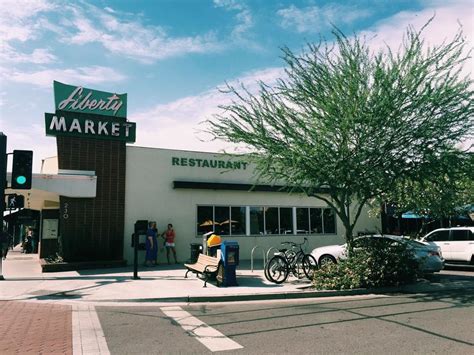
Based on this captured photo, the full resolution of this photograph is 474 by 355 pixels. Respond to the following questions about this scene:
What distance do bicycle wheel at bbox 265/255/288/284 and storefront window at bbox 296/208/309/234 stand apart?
A: 8.90 metres

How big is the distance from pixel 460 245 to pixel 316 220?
7475mm

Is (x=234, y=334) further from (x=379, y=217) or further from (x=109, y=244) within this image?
(x=379, y=217)

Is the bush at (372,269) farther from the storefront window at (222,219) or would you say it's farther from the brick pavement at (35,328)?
the storefront window at (222,219)

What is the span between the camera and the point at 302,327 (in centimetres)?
760

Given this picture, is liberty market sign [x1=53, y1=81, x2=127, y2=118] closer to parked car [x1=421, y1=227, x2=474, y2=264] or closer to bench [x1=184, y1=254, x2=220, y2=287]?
bench [x1=184, y1=254, x2=220, y2=287]

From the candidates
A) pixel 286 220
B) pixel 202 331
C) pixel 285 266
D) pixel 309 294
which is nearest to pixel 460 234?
pixel 286 220

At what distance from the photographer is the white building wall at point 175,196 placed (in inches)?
719

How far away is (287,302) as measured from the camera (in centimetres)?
1034

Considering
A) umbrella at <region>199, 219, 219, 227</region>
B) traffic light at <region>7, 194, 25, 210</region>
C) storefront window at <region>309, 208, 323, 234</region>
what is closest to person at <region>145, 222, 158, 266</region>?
umbrella at <region>199, 219, 219, 227</region>

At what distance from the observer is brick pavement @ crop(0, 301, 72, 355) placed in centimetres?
639

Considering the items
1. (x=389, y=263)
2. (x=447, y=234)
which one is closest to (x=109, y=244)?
(x=389, y=263)

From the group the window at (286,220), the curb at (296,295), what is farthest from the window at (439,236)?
the window at (286,220)

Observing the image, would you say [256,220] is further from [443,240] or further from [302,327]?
[302,327]

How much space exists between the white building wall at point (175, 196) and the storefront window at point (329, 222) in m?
3.32
